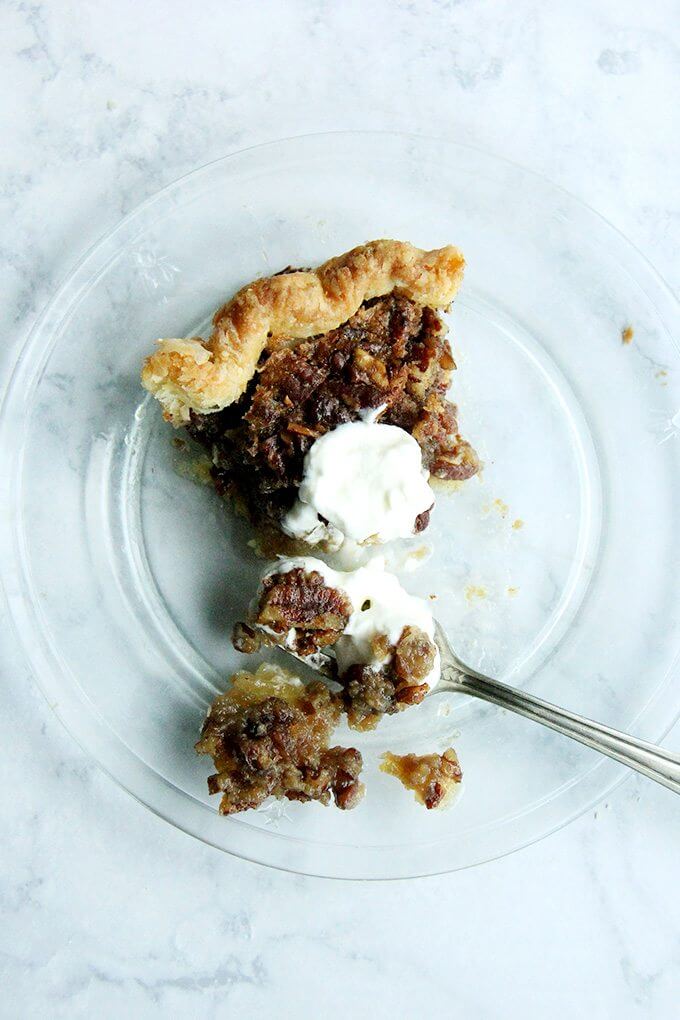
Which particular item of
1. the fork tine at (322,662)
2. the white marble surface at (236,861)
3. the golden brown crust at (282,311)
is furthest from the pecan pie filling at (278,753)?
the golden brown crust at (282,311)

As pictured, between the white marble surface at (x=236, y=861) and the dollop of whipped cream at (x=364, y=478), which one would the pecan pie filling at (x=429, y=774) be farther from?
the dollop of whipped cream at (x=364, y=478)

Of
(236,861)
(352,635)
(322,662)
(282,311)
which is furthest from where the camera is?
(236,861)

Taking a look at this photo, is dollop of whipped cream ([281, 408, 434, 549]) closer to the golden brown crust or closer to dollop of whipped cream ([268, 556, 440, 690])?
dollop of whipped cream ([268, 556, 440, 690])

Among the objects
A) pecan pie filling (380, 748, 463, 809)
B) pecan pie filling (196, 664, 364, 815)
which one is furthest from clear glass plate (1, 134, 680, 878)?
pecan pie filling (196, 664, 364, 815)

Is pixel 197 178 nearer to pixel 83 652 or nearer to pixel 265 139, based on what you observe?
pixel 265 139

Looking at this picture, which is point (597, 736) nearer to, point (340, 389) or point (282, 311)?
point (340, 389)

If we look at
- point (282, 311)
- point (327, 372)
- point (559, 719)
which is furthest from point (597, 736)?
point (282, 311)
